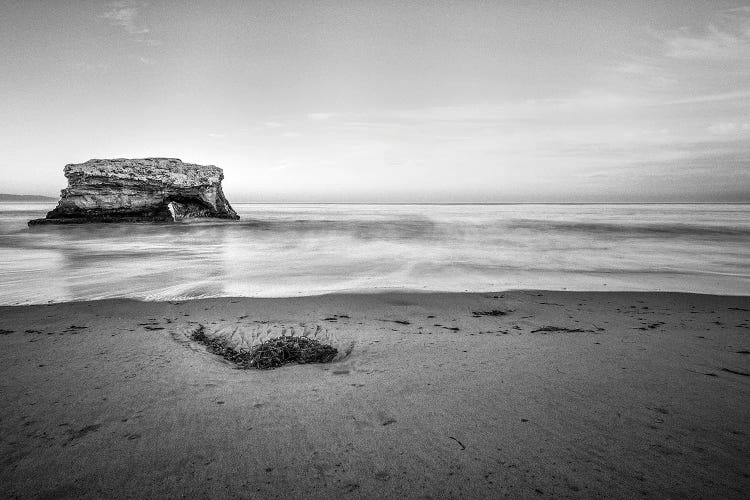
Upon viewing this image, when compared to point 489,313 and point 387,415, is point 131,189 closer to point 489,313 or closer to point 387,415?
point 489,313

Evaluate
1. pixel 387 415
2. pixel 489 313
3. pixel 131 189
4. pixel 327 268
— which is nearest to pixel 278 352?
pixel 387 415

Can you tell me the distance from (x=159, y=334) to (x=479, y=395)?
3.25 meters

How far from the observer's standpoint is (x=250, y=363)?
3139 mm

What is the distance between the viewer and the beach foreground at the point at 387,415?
1.83m

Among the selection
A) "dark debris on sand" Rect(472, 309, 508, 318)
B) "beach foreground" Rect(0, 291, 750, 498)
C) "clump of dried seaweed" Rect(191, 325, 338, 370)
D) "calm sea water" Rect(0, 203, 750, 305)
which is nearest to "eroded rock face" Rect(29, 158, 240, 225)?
"calm sea water" Rect(0, 203, 750, 305)

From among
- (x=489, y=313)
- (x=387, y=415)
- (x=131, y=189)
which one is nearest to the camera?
(x=387, y=415)

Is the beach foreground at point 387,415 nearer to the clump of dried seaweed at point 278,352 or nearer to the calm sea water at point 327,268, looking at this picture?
the clump of dried seaweed at point 278,352

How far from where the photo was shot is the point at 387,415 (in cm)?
237

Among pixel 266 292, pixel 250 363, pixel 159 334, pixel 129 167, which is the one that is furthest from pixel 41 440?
pixel 129 167

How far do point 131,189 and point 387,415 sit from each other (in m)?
24.5

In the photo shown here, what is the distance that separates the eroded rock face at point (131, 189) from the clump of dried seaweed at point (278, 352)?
854 inches

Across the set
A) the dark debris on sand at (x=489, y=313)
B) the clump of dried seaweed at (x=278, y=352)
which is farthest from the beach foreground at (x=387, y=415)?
the dark debris on sand at (x=489, y=313)

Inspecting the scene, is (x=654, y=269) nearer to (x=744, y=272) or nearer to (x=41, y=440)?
(x=744, y=272)

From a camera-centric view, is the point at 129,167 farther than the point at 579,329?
Yes
